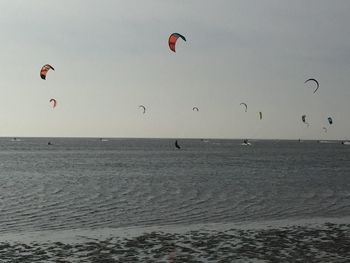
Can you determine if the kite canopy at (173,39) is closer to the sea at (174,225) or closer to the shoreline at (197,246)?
the sea at (174,225)

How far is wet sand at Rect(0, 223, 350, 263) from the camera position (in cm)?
1335

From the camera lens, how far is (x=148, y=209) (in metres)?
24.8

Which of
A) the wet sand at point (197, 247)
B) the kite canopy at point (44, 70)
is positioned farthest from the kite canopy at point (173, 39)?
the wet sand at point (197, 247)

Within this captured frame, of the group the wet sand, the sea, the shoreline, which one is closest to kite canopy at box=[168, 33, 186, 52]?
the sea

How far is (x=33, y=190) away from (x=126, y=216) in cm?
1485

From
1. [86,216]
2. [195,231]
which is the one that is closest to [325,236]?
[195,231]

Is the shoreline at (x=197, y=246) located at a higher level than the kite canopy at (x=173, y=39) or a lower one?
lower

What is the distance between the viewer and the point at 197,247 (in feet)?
48.8

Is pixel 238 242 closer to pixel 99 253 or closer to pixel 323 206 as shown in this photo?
pixel 99 253

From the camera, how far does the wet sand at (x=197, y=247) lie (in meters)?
13.4

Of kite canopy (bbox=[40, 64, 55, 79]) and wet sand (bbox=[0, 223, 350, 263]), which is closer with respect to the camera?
wet sand (bbox=[0, 223, 350, 263])

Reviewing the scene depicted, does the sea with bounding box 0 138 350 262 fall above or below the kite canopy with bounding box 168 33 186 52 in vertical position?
below

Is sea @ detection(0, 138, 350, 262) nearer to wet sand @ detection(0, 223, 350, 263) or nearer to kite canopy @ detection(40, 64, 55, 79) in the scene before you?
wet sand @ detection(0, 223, 350, 263)

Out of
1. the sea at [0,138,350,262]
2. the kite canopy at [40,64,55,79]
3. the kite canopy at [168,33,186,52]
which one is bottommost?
the sea at [0,138,350,262]
